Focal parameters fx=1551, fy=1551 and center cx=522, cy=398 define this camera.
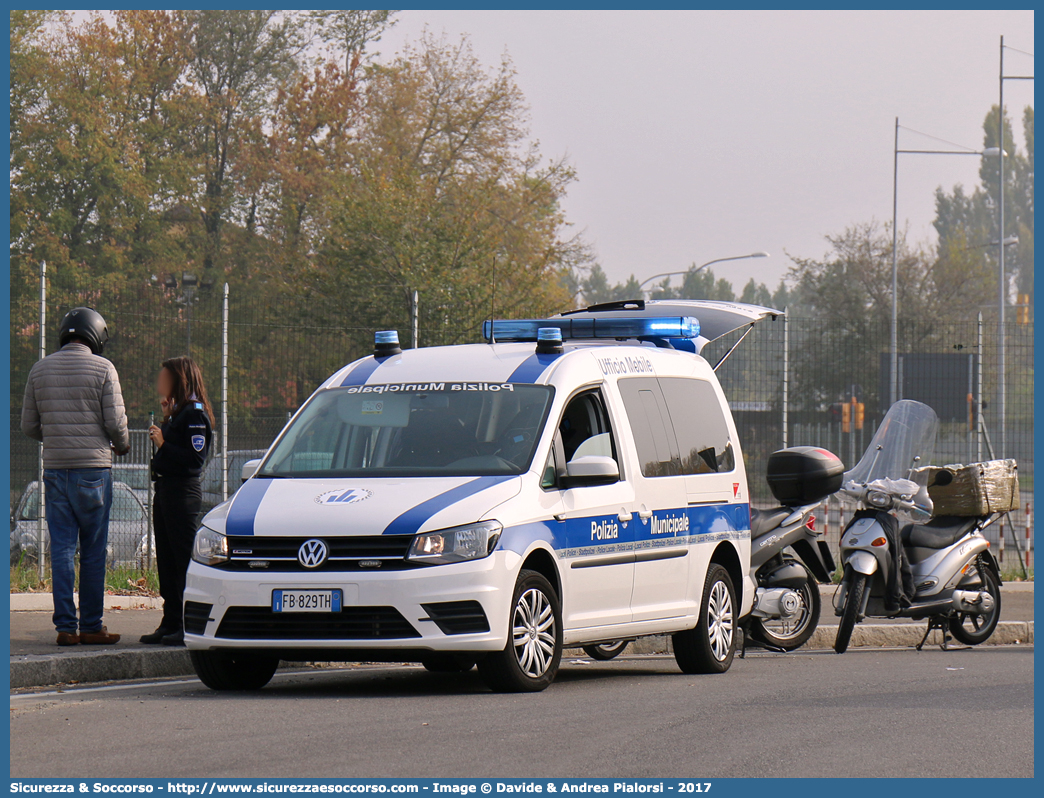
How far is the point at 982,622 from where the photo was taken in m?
13.1

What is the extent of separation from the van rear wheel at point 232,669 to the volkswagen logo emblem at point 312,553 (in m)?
0.81

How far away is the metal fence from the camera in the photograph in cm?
1611

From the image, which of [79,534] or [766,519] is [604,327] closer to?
[766,519]

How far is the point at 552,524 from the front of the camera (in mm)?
8773

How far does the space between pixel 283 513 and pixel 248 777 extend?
8.61 ft

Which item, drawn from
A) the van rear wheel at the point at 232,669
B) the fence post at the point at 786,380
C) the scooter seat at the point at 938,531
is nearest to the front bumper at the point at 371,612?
the van rear wheel at the point at 232,669

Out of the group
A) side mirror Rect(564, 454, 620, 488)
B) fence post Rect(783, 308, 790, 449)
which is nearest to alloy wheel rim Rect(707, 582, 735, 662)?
side mirror Rect(564, 454, 620, 488)

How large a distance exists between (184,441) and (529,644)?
9.69 ft

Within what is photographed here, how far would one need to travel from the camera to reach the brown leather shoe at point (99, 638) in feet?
32.8

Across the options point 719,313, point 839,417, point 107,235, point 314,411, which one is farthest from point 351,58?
point 314,411

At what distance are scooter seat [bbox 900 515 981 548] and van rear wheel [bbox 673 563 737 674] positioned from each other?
2.41 m

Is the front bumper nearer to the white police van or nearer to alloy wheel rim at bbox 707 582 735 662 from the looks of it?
the white police van

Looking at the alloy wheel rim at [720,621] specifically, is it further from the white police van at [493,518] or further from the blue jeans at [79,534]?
the blue jeans at [79,534]

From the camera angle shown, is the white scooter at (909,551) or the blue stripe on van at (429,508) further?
the white scooter at (909,551)
